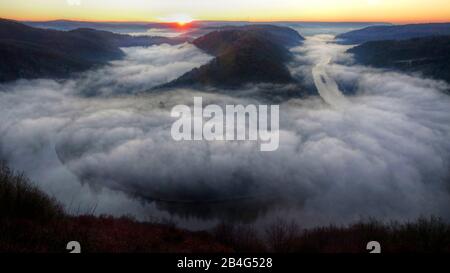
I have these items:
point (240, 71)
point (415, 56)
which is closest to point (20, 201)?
point (240, 71)

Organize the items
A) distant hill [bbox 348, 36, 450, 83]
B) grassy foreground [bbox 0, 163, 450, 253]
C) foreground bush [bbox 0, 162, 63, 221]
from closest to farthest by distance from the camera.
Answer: grassy foreground [bbox 0, 163, 450, 253]
foreground bush [bbox 0, 162, 63, 221]
distant hill [bbox 348, 36, 450, 83]

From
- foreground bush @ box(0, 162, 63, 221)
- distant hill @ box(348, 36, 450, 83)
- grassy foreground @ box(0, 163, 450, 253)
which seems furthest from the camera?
distant hill @ box(348, 36, 450, 83)

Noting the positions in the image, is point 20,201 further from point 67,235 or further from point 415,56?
point 415,56

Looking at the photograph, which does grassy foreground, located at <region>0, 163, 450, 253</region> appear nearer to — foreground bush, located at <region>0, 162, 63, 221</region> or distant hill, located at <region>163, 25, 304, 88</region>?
foreground bush, located at <region>0, 162, 63, 221</region>

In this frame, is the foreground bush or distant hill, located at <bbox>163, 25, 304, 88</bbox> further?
distant hill, located at <bbox>163, 25, 304, 88</bbox>

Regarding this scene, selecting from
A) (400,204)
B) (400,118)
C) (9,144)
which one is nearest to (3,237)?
(400,204)

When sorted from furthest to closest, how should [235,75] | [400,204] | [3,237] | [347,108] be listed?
[235,75] < [347,108] < [400,204] < [3,237]

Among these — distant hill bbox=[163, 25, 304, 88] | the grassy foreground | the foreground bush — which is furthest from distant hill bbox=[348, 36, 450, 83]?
the foreground bush
